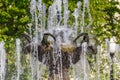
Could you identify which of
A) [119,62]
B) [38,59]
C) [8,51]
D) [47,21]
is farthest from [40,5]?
[38,59]

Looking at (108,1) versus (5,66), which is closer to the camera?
(5,66)

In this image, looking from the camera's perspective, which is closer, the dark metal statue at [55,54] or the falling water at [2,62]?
the dark metal statue at [55,54]

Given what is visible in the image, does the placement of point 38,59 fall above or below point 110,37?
below

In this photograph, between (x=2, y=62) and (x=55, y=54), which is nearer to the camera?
(x=55, y=54)

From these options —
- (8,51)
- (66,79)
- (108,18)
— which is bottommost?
(66,79)

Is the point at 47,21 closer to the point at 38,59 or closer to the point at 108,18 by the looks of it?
the point at 108,18

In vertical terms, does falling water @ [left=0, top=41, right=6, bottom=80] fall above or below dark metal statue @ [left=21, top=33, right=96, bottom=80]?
above

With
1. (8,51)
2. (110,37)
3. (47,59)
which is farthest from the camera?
(110,37)

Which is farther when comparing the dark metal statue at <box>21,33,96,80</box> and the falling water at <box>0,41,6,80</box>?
the falling water at <box>0,41,6,80</box>

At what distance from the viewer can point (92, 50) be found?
343 inches

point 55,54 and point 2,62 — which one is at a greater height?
point 2,62

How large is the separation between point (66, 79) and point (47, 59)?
0.53 m

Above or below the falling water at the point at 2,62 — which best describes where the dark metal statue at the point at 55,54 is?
below

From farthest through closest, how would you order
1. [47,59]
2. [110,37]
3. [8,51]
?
[110,37]
[8,51]
[47,59]
